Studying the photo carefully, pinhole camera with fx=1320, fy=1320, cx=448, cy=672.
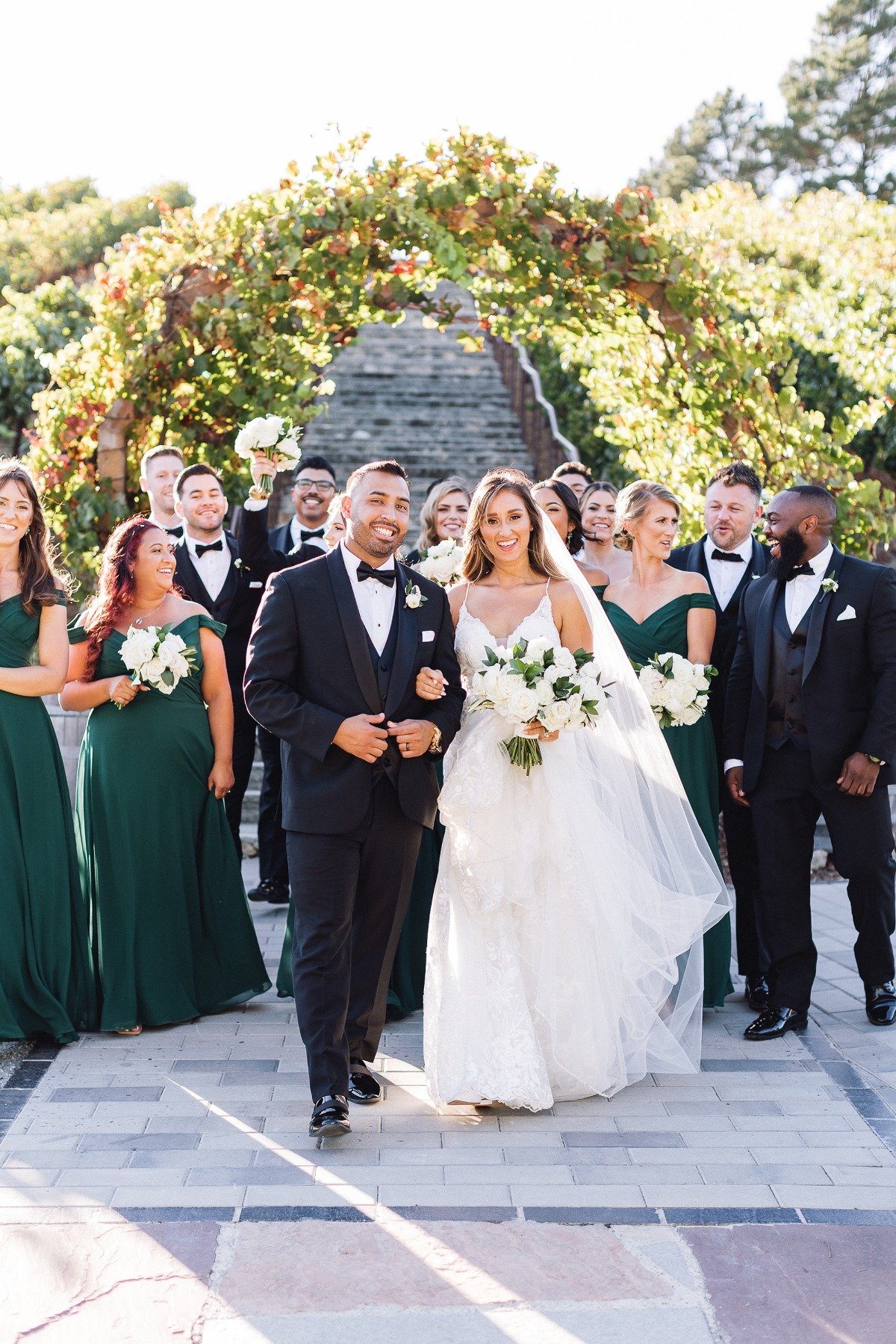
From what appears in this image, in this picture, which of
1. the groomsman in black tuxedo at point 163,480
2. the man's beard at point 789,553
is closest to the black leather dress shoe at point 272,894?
the groomsman in black tuxedo at point 163,480

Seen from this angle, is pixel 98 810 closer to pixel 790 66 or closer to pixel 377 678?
pixel 377 678

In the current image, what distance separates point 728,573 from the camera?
623cm

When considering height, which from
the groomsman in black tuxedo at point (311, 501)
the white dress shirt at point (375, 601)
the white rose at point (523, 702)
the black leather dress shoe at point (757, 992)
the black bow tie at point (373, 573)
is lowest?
the black leather dress shoe at point (757, 992)

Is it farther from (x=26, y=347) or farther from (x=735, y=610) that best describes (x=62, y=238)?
(x=735, y=610)

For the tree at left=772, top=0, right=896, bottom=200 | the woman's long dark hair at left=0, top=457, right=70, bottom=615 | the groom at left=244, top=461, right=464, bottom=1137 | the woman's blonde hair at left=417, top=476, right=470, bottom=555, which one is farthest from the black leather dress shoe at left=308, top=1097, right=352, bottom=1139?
the tree at left=772, top=0, right=896, bottom=200

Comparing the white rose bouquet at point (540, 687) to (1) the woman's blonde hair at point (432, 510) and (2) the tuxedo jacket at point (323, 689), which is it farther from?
(1) the woman's blonde hair at point (432, 510)

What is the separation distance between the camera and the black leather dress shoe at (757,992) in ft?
19.0

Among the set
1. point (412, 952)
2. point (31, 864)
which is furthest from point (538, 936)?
point (31, 864)

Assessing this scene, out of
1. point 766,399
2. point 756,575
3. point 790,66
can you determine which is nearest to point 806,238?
point 766,399

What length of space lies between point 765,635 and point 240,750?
3061 mm

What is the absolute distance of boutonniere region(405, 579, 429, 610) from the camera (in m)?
4.40

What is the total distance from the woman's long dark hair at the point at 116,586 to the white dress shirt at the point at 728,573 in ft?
8.50

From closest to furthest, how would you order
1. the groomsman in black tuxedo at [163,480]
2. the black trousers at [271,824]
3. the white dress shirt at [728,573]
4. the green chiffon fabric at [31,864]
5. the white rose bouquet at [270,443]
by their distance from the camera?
the green chiffon fabric at [31,864]
the white rose bouquet at [270,443]
the white dress shirt at [728,573]
the groomsman in black tuxedo at [163,480]
the black trousers at [271,824]

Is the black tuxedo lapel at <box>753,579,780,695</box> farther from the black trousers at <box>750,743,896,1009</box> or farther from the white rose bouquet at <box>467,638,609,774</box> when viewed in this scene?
the white rose bouquet at <box>467,638,609,774</box>
